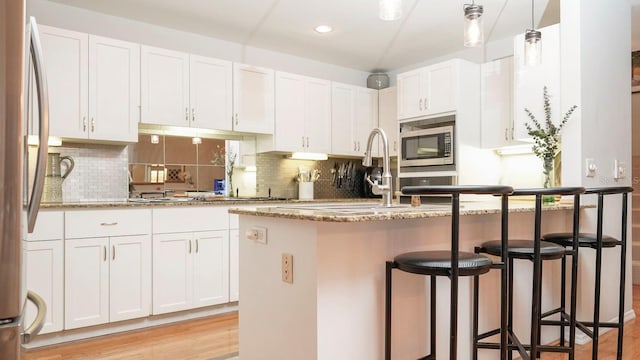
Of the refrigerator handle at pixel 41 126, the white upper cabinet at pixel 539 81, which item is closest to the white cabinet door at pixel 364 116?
the white upper cabinet at pixel 539 81

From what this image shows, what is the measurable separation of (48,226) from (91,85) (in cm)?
115

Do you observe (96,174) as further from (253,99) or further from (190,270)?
(253,99)

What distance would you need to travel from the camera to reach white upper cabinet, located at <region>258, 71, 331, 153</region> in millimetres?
4426

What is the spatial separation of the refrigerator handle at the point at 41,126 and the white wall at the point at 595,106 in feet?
10.2

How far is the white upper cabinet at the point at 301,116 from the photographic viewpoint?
4.43m

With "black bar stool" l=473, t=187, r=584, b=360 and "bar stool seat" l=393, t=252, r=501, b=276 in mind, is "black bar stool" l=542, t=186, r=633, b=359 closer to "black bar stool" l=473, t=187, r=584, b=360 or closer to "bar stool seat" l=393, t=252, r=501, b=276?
"black bar stool" l=473, t=187, r=584, b=360

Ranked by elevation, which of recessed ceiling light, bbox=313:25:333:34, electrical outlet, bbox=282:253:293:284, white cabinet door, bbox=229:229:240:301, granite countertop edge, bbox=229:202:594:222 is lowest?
white cabinet door, bbox=229:229:240:301

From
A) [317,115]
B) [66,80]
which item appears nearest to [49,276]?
[66,80]

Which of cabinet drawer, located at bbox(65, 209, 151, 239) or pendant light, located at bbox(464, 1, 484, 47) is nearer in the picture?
pendant light, located at bbox(464, 1, 484, 47)

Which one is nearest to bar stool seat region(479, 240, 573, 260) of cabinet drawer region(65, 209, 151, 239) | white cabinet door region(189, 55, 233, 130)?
cabinet drawer region(65, 209, 151, 239)

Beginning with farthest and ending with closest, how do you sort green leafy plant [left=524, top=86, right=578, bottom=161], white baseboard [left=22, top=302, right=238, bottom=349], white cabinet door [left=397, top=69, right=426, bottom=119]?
white cabinet door [left=397, top=69, right=426, bottom=119] < green leafy plant [left=524, top=86, right=578, bottom=161] < white baseboard [left=22, top=302, right=238, bottom=349]

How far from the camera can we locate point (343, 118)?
4930 millimetres

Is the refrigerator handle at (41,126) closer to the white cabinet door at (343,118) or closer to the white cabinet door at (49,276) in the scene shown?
the white cabinet door at (49,276)

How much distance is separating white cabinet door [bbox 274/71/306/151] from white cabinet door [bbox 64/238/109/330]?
1.94 meters
